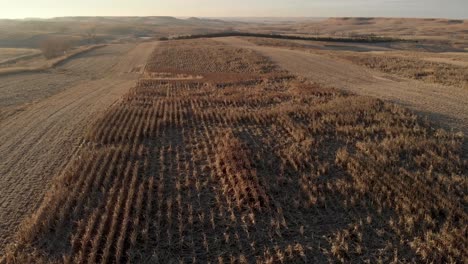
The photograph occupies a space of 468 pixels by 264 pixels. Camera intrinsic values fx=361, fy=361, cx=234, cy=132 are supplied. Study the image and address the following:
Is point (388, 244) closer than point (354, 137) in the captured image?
Yes

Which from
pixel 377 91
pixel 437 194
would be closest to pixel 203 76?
pixel 377 91

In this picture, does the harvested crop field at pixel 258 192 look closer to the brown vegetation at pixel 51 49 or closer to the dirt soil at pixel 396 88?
the dirt soil at pixel 396 88

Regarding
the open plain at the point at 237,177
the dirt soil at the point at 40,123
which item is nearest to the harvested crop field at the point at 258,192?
the open plain at the point at 237,177

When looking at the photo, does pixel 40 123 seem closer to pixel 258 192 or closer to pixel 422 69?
pixel 258 192

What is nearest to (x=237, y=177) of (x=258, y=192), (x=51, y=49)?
(x=258, y=192)

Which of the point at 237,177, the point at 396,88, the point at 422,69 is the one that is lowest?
the point at 237,177

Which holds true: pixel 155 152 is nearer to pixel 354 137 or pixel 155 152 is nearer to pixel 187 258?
pixel 187 258

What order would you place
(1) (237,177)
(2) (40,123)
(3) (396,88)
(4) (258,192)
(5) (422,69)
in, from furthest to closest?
(5) (422,69)
(3) (396,88)
(2) (40,123)
(1) (237,177)
(4) (258,192)
